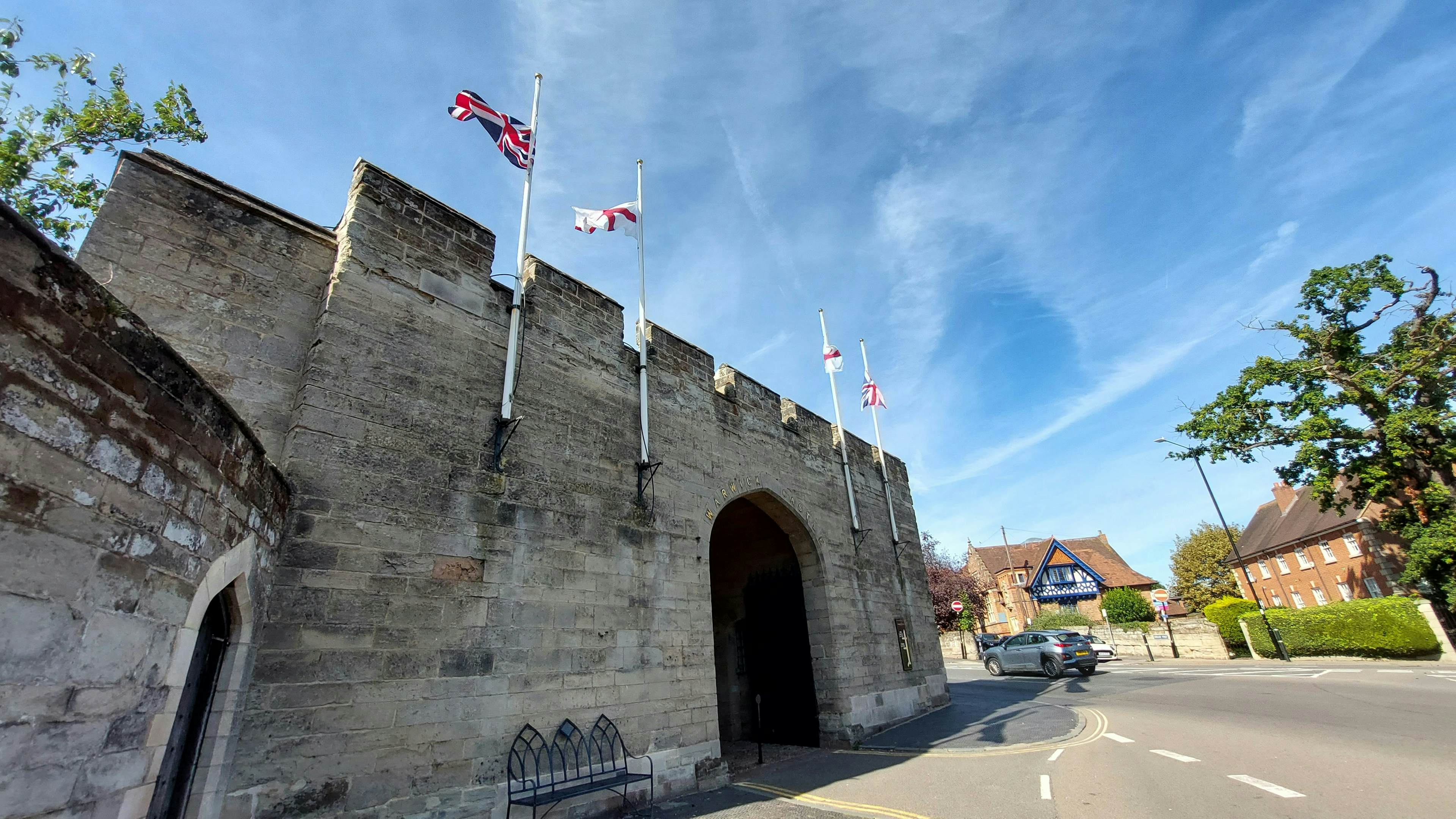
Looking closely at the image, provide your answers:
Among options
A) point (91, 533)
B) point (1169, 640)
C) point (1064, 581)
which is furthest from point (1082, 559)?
point (91, 533)

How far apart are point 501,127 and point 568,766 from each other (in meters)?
7.79

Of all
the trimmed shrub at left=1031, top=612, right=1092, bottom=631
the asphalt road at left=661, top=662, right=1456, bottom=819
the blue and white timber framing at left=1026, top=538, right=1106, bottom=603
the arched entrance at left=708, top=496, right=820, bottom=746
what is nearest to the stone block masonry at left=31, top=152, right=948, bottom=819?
the asphalt road at left=661, top=662, right=1456, bottom=819

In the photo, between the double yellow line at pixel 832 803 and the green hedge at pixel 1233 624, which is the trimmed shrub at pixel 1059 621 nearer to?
the green hedge at pixel 1233 624

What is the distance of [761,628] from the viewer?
480 inches

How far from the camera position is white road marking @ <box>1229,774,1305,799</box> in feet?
17.6

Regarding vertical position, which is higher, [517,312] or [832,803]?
[517,312]

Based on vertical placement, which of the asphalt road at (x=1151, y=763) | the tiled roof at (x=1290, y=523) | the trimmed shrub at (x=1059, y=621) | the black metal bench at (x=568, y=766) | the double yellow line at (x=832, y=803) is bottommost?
the double yellow line at (x=832, y=803)

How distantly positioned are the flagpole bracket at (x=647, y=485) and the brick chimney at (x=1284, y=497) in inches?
1703

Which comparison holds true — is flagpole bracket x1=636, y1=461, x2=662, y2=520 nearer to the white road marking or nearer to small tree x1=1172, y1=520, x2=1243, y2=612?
the white road marking

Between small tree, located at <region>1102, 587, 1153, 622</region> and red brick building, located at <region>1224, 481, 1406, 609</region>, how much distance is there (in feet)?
15.8

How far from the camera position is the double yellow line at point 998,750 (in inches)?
328

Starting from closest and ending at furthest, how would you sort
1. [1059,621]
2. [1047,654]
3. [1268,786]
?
[1268,786]
[1047,654]
[1059,621]

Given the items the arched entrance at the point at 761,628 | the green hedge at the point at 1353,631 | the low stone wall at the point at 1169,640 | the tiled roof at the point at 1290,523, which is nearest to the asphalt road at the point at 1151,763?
the arched entrance at the point at 761,628

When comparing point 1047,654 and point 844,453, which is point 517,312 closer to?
point 844,453
